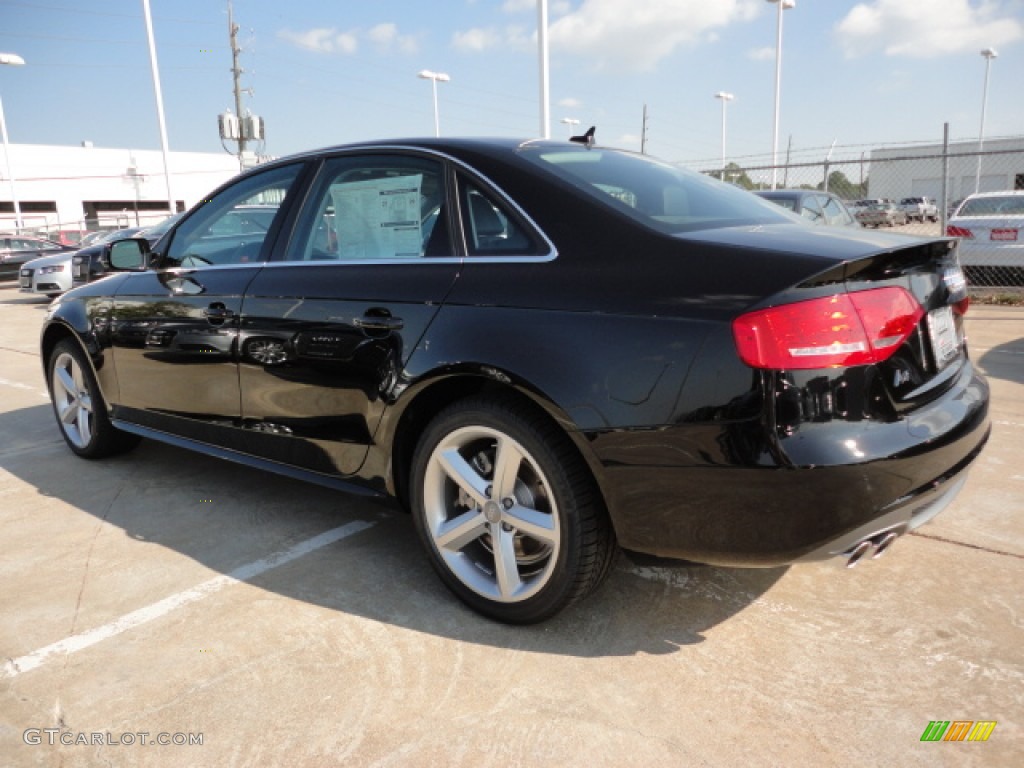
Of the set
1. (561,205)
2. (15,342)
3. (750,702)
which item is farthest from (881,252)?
(15,342)

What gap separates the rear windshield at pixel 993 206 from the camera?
11000mm

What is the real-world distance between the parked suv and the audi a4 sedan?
2681 cm

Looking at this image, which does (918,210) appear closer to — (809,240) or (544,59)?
(544,59)

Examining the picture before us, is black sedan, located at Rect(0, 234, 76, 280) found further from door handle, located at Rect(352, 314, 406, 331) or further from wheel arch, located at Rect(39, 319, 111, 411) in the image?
door handle, located at Rect(352, 314, 406, 331)

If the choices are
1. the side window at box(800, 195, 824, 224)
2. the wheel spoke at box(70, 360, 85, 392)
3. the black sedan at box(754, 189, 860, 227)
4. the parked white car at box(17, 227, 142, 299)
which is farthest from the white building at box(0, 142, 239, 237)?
the wheel spoke at box(70, 360, 85, 392)

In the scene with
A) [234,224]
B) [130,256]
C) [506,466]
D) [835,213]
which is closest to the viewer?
[506,466]

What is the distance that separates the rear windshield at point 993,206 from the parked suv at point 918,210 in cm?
1523

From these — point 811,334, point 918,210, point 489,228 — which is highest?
point 918,210

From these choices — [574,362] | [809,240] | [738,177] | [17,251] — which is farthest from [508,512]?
[17,251]

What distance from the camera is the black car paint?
1.90 m

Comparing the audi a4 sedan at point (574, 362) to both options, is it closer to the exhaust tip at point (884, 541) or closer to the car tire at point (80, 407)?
the exhaust tip at point (884, 541)

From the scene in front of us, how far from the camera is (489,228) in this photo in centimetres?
251

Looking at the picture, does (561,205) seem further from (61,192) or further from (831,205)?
(61,192)

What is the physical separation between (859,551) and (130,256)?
3605 millimetres
